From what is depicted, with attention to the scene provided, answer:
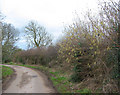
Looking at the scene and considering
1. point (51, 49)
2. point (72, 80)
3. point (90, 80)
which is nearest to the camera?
point (90, 80)

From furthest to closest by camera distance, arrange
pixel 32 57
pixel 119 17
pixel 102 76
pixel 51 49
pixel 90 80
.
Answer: pixel 32 57
pixel 51 49
pixel 90 80
pixel 102 76
pixel 119 17

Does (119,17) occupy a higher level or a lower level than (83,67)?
higher

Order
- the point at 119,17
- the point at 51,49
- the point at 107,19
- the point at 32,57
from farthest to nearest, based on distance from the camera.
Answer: the point at 32,57 < the point at 51,49 < the point at 107,19 < the point at 119,17

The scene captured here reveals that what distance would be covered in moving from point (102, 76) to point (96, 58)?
939 millimetres

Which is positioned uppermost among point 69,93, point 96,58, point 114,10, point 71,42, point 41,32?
point 41,32

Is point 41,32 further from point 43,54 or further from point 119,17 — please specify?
point 119,17

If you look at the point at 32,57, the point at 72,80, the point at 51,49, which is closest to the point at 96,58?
the point at 72,80

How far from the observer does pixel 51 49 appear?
19.0 m

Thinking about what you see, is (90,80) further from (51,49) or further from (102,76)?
(51,49)

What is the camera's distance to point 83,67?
8094 mm

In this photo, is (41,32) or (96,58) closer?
(96,58)

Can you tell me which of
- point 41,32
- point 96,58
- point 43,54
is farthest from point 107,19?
point 41,32

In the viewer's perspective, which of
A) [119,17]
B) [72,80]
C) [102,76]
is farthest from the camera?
[72,80]

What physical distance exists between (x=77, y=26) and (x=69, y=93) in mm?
4014
